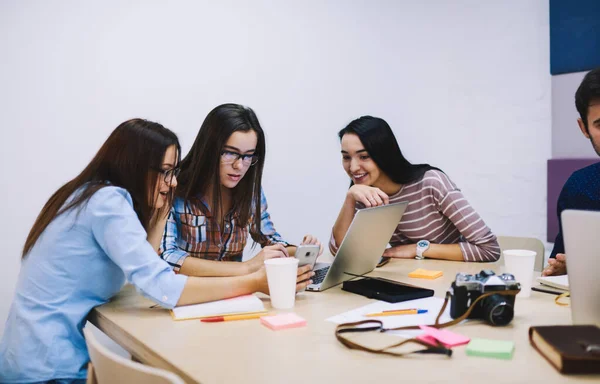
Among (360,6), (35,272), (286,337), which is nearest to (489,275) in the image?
(286,337)

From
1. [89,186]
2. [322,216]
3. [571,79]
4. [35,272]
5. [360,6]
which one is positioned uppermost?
[360,6]

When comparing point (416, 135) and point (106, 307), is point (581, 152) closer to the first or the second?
point (416, 135)

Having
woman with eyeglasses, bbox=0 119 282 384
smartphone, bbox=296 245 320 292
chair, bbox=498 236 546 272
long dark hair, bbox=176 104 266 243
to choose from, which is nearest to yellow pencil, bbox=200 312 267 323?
woman with eyeglasses, bbox=0 119 282 384

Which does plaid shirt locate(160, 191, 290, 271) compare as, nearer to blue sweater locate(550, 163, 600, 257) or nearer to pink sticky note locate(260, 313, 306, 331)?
pink sticky note locate(260, 313, 306, 331)

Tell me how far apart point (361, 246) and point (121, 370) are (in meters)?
0.92

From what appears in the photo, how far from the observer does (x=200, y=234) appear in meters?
1.99

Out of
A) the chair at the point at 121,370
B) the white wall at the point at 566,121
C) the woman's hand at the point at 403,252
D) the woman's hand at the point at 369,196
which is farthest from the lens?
the white wall at the point at 566,121

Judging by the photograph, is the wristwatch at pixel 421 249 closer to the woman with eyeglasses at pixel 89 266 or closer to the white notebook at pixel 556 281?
the white notebook at pixel 556 281

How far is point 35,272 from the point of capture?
1396 millimetres

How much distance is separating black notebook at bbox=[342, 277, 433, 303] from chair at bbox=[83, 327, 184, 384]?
729 millimetres

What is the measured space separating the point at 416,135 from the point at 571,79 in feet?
3.04

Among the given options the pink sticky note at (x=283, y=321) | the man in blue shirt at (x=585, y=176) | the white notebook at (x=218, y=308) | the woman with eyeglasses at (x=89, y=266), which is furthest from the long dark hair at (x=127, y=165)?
the man in blue shirt at (x=585, y=176)

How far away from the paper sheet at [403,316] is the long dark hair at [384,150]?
96 cm

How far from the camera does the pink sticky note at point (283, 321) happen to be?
47.4 inches
